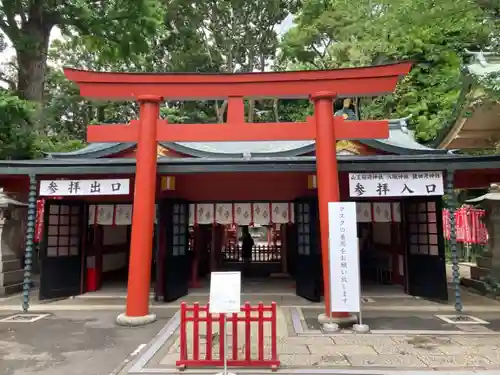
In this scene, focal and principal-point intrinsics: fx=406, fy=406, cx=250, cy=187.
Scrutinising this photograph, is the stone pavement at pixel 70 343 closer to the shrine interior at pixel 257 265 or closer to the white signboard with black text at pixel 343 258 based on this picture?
the shrine interior at pixel 257 265

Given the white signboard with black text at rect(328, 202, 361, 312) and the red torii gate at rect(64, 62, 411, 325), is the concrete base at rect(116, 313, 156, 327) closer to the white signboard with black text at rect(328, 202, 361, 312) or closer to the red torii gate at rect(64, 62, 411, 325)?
the red torii gate at rect(64, 62, 411, 325)

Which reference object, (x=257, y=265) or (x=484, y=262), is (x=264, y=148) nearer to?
(x=257, y=265)

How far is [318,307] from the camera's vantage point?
1029 centimetres

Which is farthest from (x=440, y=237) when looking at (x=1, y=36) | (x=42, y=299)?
(x=1, y=36)

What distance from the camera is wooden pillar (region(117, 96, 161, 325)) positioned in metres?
8.47

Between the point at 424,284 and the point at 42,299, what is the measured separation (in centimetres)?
1067

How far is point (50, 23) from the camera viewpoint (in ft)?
58.6

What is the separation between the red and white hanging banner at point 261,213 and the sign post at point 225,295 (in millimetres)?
5993

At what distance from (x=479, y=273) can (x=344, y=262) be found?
7.30 metres

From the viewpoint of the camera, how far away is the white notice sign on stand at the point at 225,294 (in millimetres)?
5516

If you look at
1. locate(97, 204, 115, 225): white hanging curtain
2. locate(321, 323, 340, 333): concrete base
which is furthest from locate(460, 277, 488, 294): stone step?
locate(97, 204, 115, 225): white hanging curtain

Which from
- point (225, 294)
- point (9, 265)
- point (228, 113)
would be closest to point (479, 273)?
point (228, 113)

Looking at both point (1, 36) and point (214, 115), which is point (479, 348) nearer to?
point (1, 36)

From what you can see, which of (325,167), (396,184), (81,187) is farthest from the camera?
(81,187)
